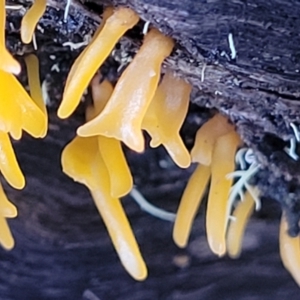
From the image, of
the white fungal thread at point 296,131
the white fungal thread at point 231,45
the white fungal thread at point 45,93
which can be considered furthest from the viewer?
the white fungal thread at point 45,93

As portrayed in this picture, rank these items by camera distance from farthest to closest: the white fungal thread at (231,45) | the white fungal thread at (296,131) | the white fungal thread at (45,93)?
the white fungal thread at (45,93), the white fungal thread at (296,131), the white fungal thread at (231,45)

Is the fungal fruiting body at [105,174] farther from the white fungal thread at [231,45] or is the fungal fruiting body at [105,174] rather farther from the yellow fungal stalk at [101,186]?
the white fungal thread at [231,45]

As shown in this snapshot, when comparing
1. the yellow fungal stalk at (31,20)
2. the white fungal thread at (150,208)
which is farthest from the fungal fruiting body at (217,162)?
the yellow fungal stalk at (31,20)

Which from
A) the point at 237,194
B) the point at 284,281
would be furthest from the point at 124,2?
the point at 284,281

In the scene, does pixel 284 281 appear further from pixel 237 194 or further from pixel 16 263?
pixel 16 263

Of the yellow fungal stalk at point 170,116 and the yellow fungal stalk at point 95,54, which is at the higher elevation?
the yellow fungal stalk at point 95,54

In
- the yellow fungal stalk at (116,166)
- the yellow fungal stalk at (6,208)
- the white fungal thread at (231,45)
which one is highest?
the white fungal thread at (231,45)

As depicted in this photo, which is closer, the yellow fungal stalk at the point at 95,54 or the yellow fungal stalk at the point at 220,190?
the yellow fungal stalk at the point at 95,54
